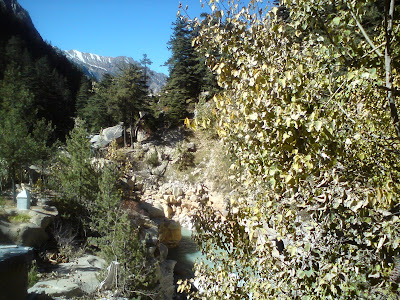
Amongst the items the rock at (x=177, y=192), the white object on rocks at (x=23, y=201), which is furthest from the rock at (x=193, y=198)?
the white object on rocks at (x=23, y=201)

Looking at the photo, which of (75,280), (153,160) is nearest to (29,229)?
(75,280)

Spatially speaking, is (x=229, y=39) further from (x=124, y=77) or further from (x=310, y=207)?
(x=124, y=77)

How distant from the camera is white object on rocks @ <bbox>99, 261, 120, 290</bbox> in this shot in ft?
23.7

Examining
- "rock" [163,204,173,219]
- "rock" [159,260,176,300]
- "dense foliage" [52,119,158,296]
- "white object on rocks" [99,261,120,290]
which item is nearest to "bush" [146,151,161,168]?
"rock" [163,204,173,219]

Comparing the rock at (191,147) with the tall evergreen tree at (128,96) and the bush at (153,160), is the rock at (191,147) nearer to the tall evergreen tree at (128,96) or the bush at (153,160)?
the bush at (153,160)

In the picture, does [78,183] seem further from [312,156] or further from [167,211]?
[312,156]

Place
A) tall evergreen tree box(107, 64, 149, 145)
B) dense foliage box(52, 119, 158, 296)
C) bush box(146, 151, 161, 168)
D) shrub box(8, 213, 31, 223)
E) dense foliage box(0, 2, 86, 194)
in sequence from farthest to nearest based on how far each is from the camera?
1. tall evergreen tree box(107, 64, 149, 145)
2. bush box(146, 151, 161, 168)
3. dense foliage box(0, 2, 86, 194)
4. shrub box(8, 213, 31, 223)
5. dense foliage box(52, 119, 158, 296)

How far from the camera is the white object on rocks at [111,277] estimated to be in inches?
284

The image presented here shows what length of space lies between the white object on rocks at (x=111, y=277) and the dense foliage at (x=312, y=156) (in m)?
5.36

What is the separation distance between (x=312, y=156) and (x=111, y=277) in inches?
276

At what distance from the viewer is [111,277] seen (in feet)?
24.1

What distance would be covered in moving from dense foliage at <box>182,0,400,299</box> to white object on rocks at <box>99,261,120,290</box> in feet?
17.6

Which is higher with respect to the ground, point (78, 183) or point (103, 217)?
point (78, 183)

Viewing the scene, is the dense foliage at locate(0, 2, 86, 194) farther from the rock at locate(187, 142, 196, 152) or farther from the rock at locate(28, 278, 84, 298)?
the rock at locate(187, 142, 196, 152)
